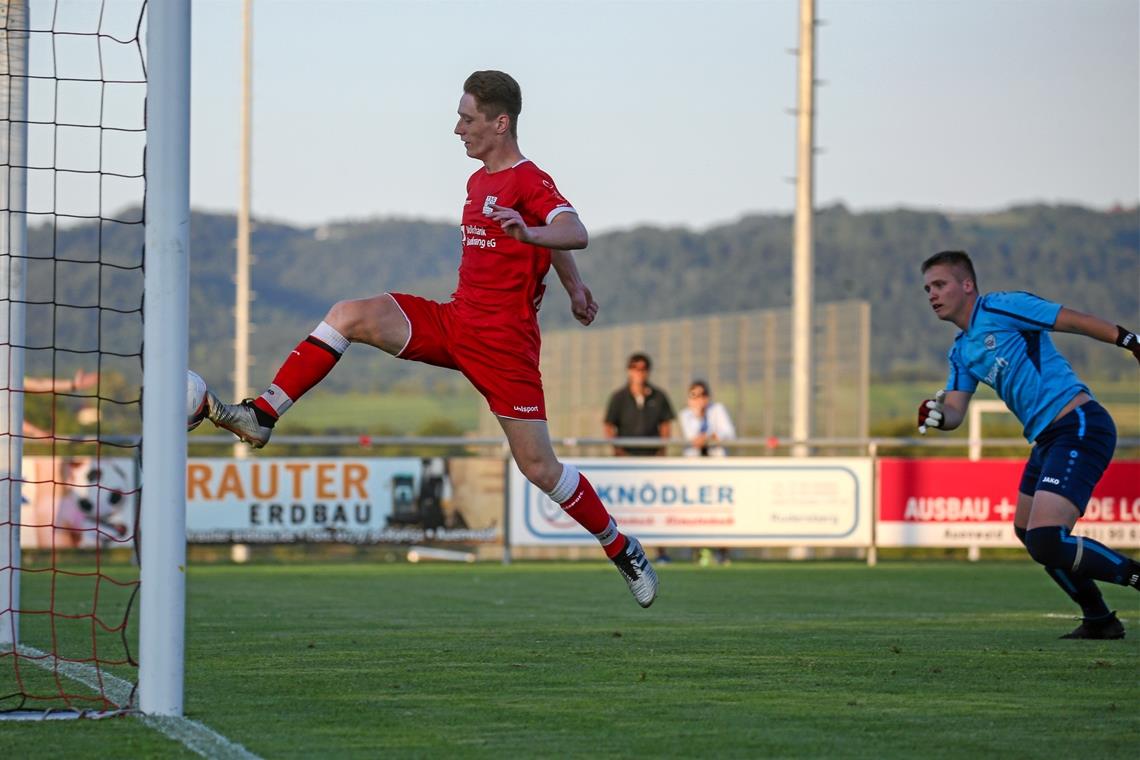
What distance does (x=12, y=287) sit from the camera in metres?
7.30

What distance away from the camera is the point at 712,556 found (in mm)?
18562

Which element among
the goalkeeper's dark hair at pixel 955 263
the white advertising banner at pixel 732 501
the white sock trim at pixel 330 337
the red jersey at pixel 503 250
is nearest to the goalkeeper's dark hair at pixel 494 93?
the red jersey at pixel 503 250

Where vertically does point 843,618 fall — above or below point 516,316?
below

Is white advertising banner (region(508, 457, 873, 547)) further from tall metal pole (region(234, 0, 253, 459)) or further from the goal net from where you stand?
tall metal pole (region(234, 0, 253, 459))

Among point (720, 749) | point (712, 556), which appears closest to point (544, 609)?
point (720, 749)

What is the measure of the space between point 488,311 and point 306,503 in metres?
10.8

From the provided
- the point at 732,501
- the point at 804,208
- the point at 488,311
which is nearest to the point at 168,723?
the point at 488,311

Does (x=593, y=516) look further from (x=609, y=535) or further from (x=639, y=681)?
(x=639, y=681)

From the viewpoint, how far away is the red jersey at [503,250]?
702cm

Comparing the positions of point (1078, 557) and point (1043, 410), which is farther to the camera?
point (1043, 410)

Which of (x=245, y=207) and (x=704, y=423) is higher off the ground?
(x=245, y=207)

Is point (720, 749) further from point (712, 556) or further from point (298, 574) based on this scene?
point (712, 556)

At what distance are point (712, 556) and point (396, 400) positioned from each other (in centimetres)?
6311

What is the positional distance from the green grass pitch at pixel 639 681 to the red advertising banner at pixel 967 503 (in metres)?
6.24
